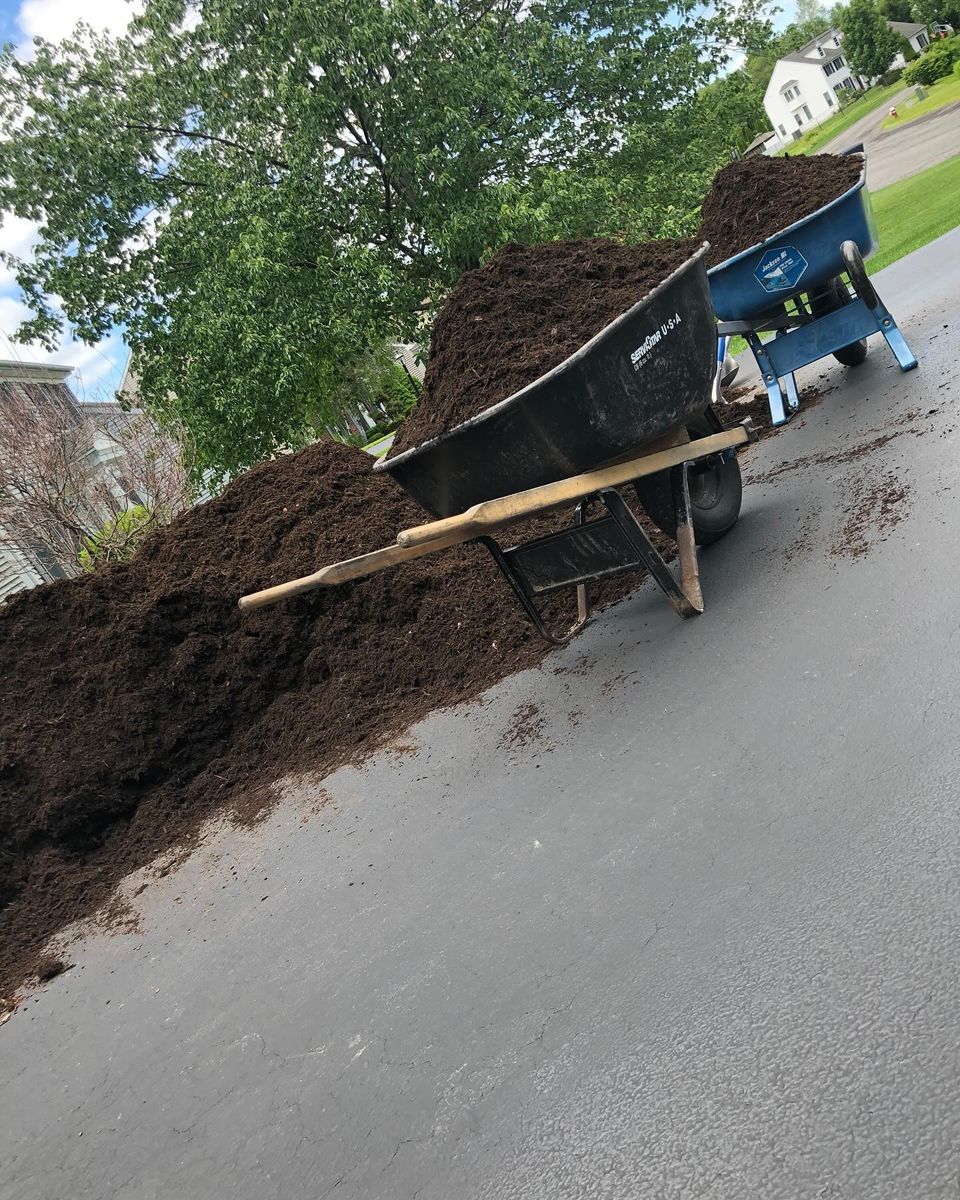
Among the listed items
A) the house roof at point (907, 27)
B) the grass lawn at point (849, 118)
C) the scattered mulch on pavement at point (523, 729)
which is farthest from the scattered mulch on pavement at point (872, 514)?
the house roof at point (907, 27)

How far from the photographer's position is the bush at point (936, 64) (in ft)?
157

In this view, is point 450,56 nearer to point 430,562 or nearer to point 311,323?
point 311,323

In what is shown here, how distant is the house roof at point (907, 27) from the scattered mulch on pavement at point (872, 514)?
90.0 meters

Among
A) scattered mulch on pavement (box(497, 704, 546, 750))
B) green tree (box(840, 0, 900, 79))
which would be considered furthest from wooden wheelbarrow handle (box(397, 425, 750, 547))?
green tree (box(840, 0, 900, 79))

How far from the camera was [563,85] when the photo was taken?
13188mm

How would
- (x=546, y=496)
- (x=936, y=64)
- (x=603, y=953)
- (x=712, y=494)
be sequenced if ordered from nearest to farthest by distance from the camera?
1. (x=603, y=953)
2. (x=546, y=496)
3. (x=712, y=494)
4. (x=936, y=64)

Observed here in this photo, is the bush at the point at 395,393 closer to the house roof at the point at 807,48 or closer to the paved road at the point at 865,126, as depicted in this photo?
the paved road at the point at 865,126

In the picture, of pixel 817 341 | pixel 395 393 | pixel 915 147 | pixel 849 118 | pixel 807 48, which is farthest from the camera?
pixel 807 48

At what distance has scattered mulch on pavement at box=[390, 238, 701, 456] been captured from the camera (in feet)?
12.3

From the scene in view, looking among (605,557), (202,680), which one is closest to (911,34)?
(605,557)

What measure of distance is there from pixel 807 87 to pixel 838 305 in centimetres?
10272

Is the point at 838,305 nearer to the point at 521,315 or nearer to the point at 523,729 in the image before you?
the point at 521,315

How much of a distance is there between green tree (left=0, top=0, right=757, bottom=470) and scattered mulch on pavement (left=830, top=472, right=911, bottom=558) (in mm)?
8518

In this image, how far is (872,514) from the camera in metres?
3.79
